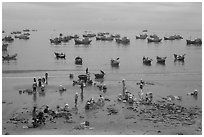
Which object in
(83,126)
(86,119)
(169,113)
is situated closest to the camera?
(83,126)

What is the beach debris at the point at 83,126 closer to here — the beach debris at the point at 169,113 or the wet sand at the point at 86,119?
the wet sand at the point at 86,119

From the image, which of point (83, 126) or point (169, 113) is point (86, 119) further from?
point (169, 113)

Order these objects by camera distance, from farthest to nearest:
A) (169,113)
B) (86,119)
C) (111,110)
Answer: (111,110), (169,113), (86,119)

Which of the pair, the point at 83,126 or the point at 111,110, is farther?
the point at 111,110

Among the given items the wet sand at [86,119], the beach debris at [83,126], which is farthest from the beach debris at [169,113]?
the beach debris at [83,126]

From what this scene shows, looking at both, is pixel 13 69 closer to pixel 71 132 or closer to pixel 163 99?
pixel 163 99

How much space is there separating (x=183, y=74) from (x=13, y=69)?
1182 cm

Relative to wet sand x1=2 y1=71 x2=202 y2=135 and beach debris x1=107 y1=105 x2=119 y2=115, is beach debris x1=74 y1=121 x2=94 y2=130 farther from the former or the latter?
beach debris x1=107 y1=105 x2=119 y2=115

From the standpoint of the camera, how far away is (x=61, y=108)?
39.1ft

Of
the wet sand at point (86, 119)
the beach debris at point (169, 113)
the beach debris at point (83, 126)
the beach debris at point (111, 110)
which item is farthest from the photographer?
the beach debris at point (111, 110)

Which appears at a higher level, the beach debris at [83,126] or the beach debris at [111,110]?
the beach debris at [111,110]

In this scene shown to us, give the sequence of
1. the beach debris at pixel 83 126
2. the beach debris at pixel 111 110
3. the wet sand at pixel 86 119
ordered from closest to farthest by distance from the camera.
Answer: the wet sand at pixel 86 119 < the beach debris at pixel 83 126 < the beach debris at pixel 111 110

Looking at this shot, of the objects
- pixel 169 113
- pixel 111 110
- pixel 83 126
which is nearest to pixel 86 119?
pixel 83 126

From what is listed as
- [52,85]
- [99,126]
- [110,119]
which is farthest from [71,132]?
[52,85]
